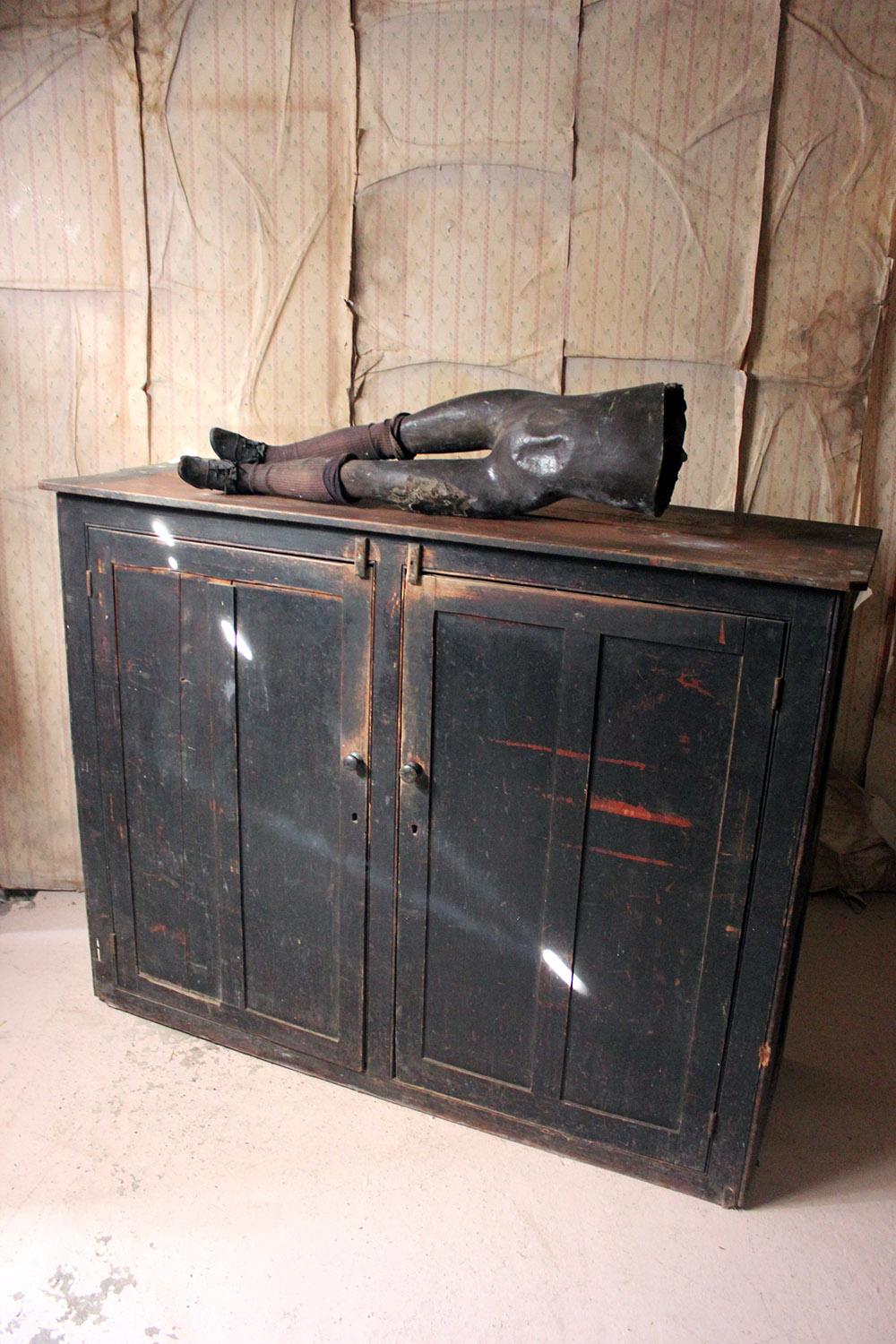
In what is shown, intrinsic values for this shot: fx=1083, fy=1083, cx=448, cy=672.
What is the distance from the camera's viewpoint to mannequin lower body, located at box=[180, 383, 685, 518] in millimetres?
1907

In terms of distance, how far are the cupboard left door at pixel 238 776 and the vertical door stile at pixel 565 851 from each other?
397mm

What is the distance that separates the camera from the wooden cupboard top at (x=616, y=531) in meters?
1.77

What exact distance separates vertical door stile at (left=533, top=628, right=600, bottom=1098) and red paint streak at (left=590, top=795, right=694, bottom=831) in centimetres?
3

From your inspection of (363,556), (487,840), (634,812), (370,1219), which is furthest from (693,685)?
(370,1219)

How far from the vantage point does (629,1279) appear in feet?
6.36

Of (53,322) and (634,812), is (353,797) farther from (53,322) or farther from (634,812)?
(53,322)

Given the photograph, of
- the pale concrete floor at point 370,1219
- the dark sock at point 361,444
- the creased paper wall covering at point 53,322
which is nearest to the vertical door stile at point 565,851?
the pale concrete floor at point 370,1219

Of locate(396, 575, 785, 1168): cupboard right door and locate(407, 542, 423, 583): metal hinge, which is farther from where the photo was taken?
locate(407, 542, 423, 583): metal hinge

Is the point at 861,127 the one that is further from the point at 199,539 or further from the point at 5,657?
the point at 5,657

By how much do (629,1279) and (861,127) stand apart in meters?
2.44

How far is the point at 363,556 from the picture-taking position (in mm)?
2020

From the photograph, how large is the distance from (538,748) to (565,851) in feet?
0.67

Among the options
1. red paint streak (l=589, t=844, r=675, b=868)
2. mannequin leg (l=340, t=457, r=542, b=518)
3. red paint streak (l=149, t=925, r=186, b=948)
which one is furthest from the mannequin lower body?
red paint streak (l=149, t=925, r=186, b=948)

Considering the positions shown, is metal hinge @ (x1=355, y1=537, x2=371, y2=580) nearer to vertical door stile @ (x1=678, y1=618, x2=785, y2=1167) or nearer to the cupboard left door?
the cupboard left door
